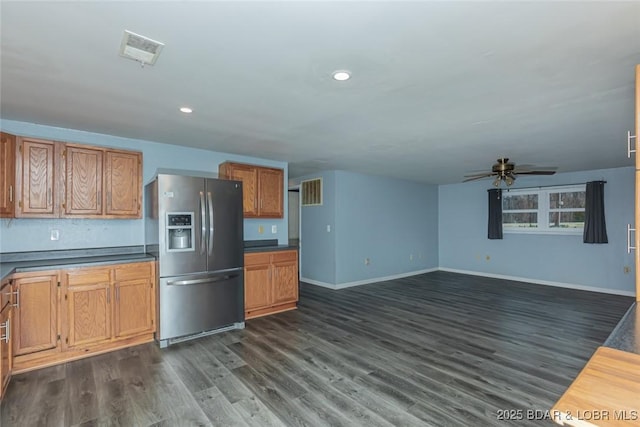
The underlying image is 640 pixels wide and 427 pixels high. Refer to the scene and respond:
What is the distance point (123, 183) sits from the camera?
3.60 meters

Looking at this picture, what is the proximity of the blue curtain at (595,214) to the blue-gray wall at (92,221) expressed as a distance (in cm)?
639

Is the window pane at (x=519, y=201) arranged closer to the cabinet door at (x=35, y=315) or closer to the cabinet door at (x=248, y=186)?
the cabinet door at (x=248, y=186)

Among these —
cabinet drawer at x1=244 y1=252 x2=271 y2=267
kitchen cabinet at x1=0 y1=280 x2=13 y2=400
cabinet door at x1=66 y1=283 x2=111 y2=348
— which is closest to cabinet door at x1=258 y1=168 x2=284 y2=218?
cabinet drawer at x1=244 y1=252 x2=271 y2=267

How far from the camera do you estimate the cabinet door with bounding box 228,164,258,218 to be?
4465 millimetres

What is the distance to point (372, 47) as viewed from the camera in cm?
181

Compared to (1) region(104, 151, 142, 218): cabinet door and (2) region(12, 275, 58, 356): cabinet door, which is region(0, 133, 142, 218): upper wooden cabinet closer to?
(1) region(104, 151, 142, 218): cabinet door

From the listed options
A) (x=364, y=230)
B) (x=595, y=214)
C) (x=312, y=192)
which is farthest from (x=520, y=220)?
(x=312, y=192)

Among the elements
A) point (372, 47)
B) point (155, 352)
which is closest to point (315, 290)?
point (155, 352)

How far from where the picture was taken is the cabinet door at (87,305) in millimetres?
2967

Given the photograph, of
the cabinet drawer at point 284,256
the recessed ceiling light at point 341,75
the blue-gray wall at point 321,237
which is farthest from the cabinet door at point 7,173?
the blue-gray wall at point 321,237

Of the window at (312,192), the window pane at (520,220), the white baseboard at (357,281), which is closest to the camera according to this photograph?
the white baseboard at (357,281)

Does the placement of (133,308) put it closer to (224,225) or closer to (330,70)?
(224,225)

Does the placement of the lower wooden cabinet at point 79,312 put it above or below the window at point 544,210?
Result: below

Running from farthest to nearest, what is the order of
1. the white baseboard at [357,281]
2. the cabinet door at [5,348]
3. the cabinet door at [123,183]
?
the white baseboard at [357,281], the cabinet door at [123,183], the cabinet door at [5,348]
